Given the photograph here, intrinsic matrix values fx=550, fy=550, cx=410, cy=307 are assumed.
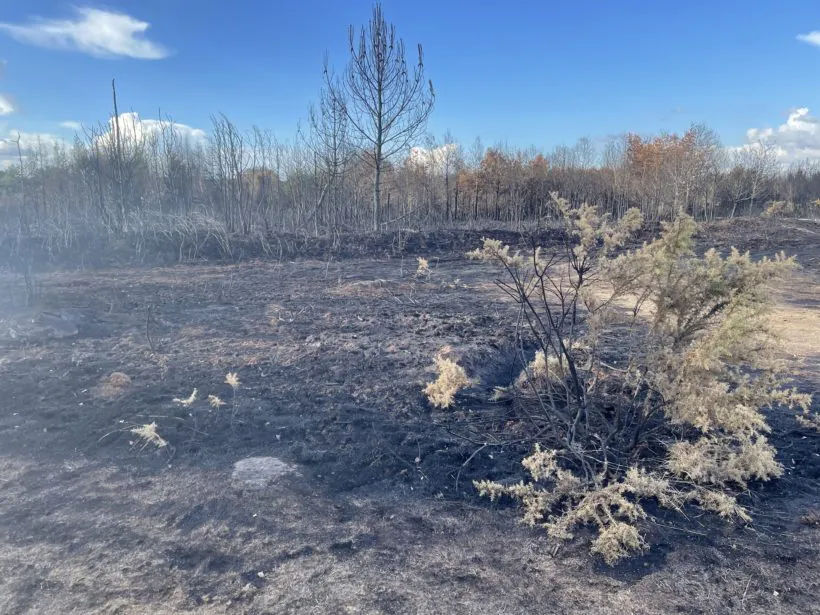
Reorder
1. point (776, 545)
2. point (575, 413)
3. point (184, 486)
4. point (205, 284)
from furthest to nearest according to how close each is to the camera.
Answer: point (205, 284) → point (575, 413) → point (184, 486) → point (776, 545)

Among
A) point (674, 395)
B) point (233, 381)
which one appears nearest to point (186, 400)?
point (233, 381)

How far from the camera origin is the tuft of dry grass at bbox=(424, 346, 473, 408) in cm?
447

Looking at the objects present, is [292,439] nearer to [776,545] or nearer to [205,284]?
[776,545]

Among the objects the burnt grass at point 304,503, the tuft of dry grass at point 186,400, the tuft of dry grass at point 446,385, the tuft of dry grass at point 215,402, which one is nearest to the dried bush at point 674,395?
the burnt grass at point 304,503

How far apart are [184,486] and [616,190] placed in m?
30.8

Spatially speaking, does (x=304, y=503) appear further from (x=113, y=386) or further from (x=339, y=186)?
(x=339, y=186)

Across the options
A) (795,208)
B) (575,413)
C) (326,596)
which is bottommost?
(326,596)

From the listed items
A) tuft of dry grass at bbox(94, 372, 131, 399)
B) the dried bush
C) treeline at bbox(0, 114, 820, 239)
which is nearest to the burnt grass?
tuft of dry grass at bbox(94, 372, 131, 399)

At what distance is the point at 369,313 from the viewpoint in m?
7.69

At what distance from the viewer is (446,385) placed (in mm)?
4559

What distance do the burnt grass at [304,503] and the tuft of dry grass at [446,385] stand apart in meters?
0.10

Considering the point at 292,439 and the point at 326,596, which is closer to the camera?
the point at 326,596

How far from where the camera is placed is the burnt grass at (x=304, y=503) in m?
2.46

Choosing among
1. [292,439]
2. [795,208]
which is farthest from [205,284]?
[795,208]
